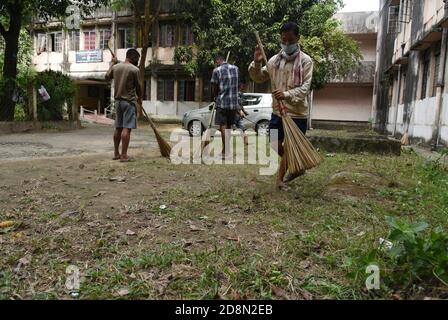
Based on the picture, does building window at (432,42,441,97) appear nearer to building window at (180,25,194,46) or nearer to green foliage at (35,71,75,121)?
green foliage at (35,71,75,121)

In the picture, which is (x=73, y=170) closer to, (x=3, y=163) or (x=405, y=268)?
(x=3, y=163)

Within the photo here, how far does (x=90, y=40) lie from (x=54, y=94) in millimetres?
13134

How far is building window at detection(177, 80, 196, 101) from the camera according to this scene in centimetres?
2130

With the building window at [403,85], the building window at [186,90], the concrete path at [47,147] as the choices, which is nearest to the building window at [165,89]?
the building window at [186,90]

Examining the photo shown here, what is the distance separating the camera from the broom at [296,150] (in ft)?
12.3

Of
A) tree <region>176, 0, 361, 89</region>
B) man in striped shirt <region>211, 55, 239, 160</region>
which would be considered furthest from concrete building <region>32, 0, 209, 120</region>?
man in striped shirt <region>211, 55, 239, 160</region>

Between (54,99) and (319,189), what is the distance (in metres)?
10.1

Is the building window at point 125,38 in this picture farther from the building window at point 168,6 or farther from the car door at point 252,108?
the car door at point 252,108

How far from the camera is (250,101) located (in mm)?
12812

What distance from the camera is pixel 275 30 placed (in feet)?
52.7

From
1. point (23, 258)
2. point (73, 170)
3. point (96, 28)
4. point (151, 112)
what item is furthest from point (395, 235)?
point (96, 28)

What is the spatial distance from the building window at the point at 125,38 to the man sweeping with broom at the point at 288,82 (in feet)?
65.2

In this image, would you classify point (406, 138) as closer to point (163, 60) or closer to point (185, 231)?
point (185, 231)

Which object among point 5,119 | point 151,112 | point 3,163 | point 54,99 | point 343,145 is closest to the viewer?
point 3,163
